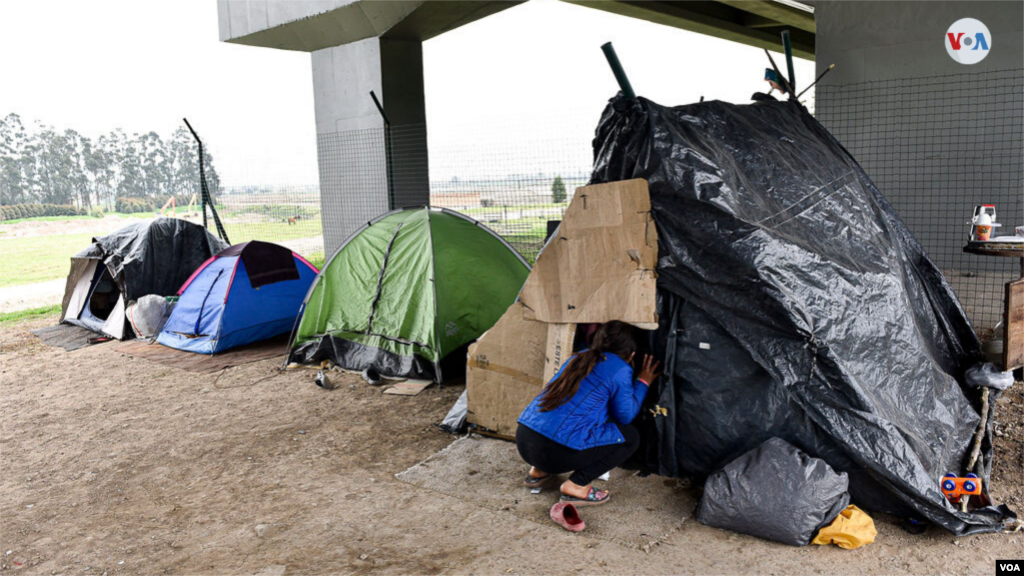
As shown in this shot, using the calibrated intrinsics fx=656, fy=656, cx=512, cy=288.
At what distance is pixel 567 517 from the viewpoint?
130 inches

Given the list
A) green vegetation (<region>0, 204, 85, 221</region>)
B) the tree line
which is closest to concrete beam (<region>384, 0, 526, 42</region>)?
the tree line

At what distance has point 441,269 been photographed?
6.06 meters

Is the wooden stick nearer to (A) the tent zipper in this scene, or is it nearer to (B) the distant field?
(B) the distant field

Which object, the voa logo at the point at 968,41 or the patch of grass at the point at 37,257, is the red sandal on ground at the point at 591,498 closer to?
the voa logo at the point at 968,41

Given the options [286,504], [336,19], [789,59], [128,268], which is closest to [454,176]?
[336,19]

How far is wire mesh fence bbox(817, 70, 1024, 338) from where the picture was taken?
6566mm

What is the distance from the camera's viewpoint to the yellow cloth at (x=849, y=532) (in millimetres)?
2967

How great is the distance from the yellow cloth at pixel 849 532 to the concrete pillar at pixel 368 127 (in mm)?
8056

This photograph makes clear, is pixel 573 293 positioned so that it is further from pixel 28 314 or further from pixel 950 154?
pixel 28 314

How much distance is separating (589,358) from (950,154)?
5.75 m

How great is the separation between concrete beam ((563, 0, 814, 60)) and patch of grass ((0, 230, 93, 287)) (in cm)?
1206

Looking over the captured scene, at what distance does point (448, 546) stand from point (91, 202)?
27930 millimetres

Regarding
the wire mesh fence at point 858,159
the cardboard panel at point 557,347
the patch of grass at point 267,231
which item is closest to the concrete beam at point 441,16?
the wire mesh fence at point 858,159

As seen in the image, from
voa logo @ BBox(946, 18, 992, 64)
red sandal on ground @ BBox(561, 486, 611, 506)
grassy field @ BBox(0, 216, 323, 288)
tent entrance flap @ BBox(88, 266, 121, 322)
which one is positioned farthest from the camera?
grassy field @ BBox(0, 216, 323, 288)
